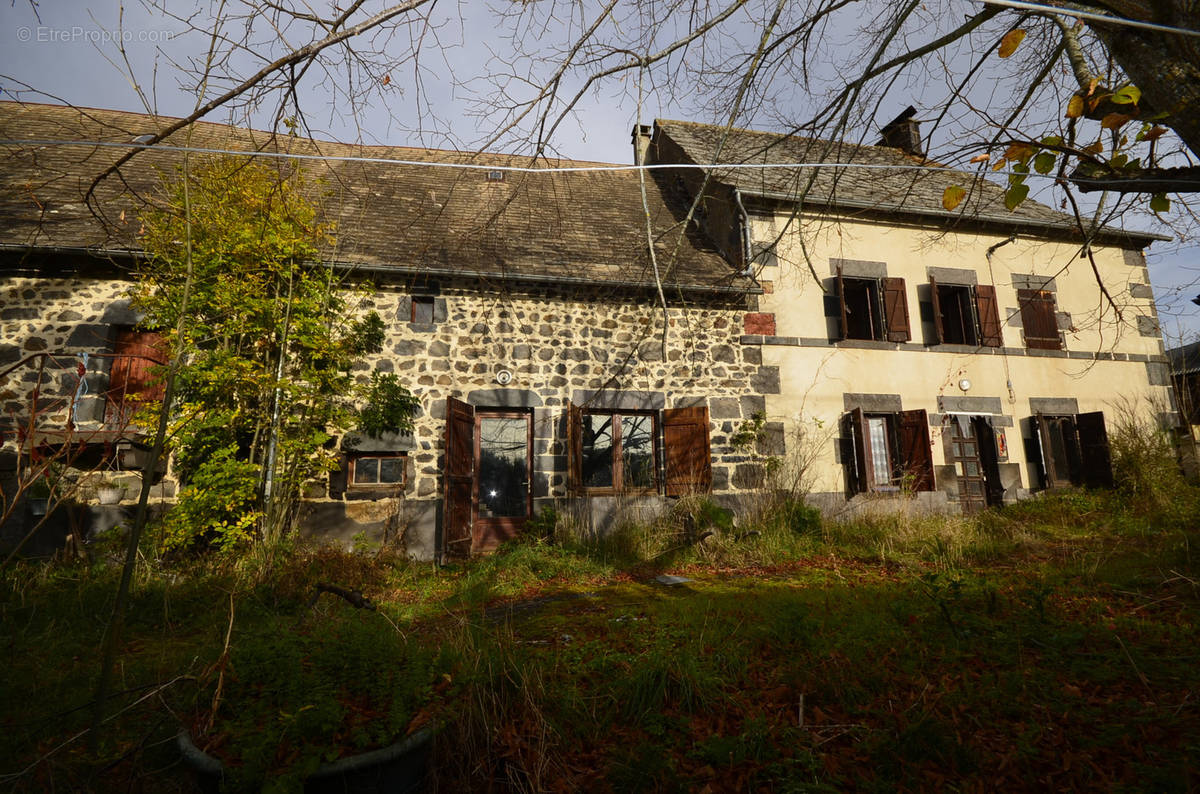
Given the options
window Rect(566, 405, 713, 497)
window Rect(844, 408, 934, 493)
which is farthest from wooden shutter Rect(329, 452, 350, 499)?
window Rect(844, 408, 934, 493)

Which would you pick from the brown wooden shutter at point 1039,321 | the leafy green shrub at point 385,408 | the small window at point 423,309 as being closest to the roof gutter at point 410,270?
the small window at point 423,309

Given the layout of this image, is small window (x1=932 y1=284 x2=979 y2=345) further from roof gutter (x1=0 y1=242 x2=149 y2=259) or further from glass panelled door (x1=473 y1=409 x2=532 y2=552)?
roof gutter (x1=0 y1=242 x2=149 y2=259)

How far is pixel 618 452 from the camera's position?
7.66m

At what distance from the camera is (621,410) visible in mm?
7672

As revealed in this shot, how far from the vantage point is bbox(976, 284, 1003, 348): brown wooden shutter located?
8898 mm

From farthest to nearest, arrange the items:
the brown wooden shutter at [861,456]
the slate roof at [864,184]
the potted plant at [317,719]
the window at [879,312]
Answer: the window at [879,312]
the slate roof at [864,184]
the brown wooden shutter at [861,456]
the potted plant at [317,719]

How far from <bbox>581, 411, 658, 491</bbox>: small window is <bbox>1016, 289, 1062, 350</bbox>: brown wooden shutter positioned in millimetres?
6647

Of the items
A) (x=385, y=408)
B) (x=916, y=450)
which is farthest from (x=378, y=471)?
(x=916, y=450)

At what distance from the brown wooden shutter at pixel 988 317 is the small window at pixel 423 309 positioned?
8.50 m

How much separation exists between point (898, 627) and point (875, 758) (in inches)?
54.1

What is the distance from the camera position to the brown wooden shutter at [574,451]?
7.20m

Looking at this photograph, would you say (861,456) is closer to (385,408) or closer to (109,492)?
(385,408)

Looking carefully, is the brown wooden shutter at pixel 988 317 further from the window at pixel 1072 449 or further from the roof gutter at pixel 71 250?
the roof gutter at pixel 71 250

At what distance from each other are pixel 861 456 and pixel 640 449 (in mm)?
3209
